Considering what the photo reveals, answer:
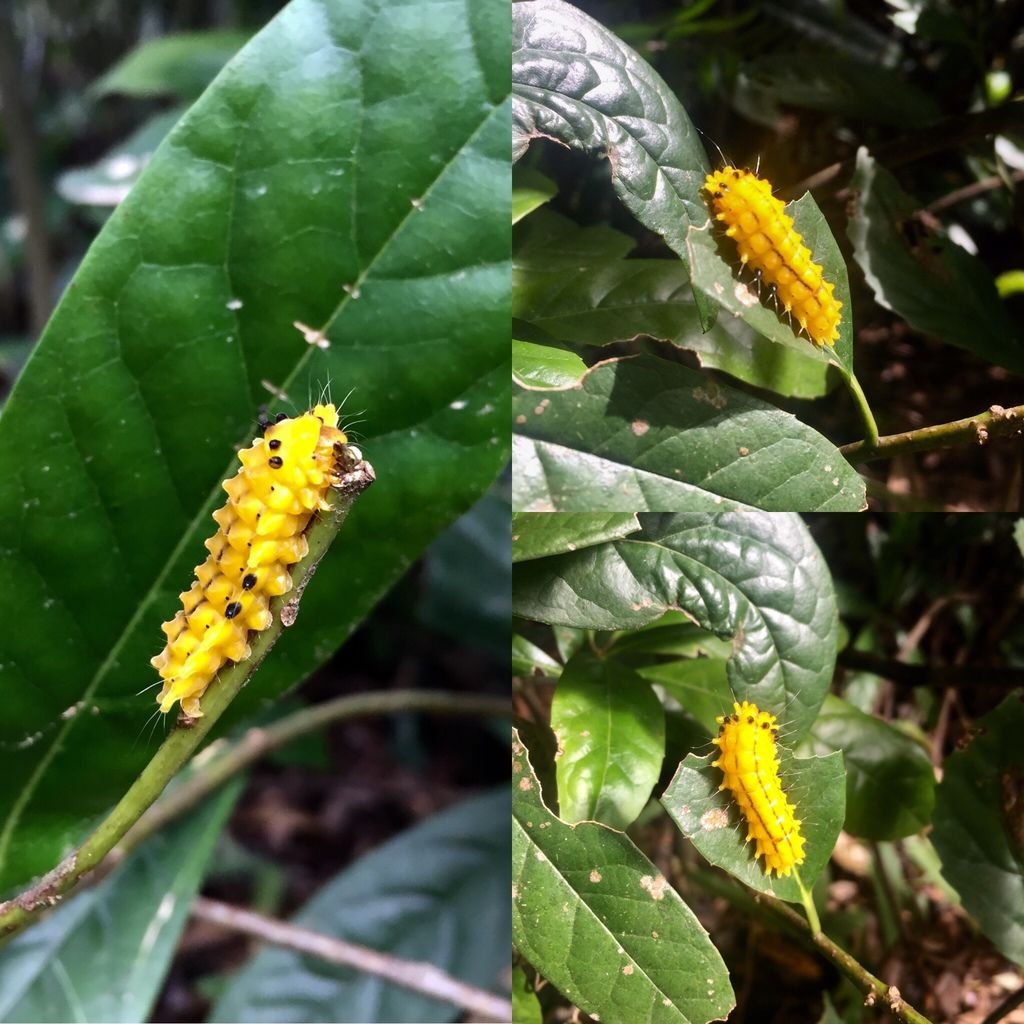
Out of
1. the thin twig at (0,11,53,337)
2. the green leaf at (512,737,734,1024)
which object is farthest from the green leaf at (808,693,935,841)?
the thin twig at (0,11,53,337)

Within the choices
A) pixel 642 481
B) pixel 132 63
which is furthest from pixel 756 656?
pixel 132 63

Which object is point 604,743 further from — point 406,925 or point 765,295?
point 406,925

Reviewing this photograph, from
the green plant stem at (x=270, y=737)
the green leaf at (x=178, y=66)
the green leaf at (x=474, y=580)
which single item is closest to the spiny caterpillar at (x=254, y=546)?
the green plant stem at (x=270, y=737)

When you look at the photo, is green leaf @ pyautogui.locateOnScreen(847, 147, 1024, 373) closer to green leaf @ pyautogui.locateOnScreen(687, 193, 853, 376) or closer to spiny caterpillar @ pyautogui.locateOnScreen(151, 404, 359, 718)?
green leaf @ pyautogui.locateOnScreen(687, 193, 853, 376)

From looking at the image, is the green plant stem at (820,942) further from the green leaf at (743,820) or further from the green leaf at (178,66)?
the green leaf at (178,66)

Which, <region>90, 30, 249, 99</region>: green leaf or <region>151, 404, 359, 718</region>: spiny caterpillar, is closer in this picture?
<region>151, 404, 359, 718</region>: spiny caterpillar
